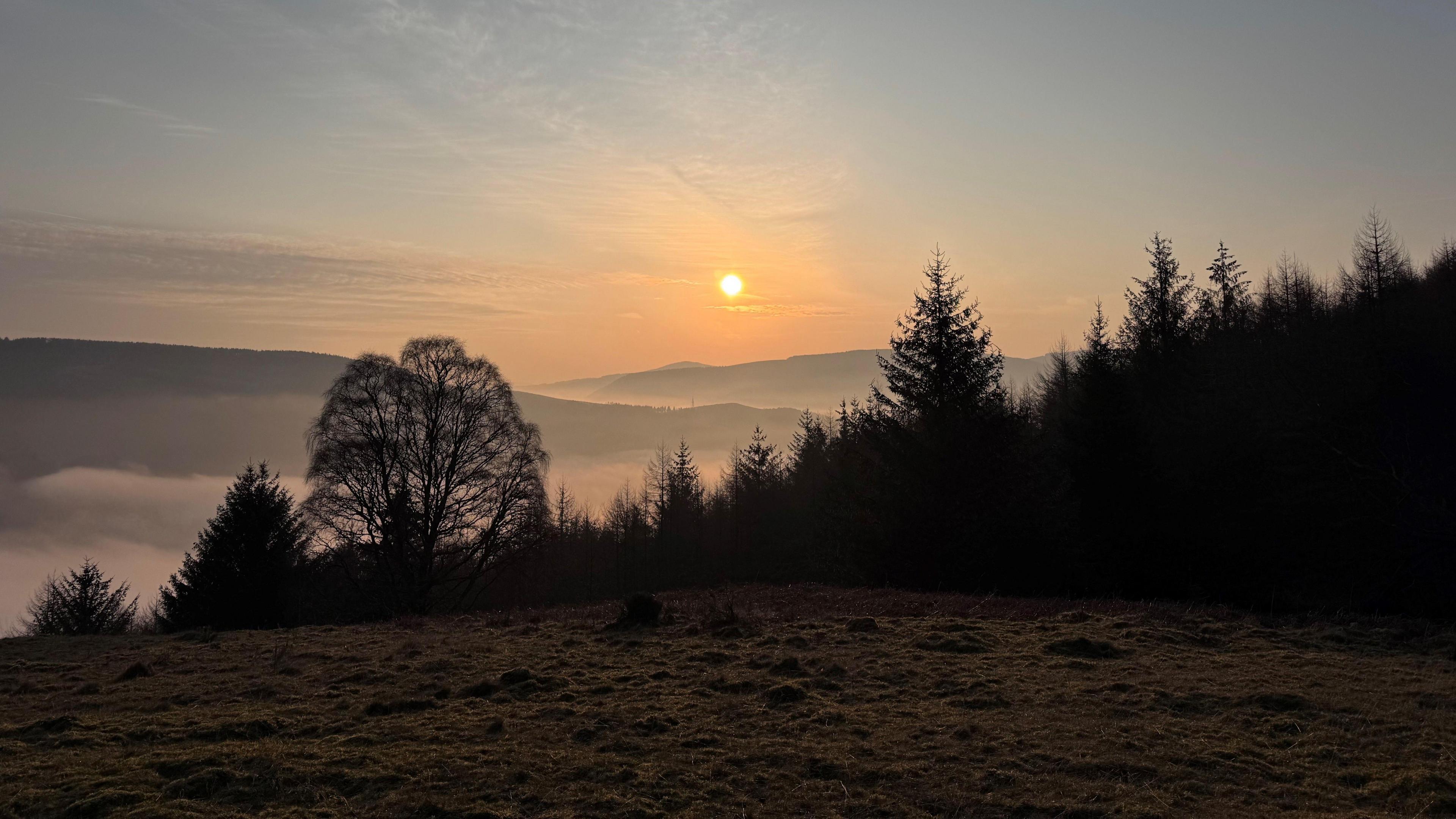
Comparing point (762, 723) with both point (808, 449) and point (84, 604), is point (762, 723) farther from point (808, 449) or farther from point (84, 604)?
point (808, 449)

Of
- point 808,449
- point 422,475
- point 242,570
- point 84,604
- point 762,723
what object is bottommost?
point 84,604

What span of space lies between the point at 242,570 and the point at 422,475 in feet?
35.3

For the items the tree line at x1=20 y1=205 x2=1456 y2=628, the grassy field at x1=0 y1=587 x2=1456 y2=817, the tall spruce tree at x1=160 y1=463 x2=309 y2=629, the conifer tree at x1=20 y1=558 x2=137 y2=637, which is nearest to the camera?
the grassy field at x1=0 y1=587 x2=1456 y2=817

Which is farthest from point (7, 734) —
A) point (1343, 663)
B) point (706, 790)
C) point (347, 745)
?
point (1343, 663)

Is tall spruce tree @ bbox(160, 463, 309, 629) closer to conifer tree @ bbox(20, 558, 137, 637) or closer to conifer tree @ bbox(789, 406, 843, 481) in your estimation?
conifer tree @ bbox(20, 558, 137, 637)

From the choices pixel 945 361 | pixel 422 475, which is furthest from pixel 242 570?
pixel 945 361

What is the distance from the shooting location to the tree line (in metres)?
29.5

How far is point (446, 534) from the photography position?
104 ft

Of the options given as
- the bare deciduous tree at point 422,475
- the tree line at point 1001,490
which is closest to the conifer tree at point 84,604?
the tree line at point 1001,490

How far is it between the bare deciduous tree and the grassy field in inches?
531

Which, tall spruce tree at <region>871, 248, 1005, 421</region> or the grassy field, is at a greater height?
tall spruce tree at <region>871, 248, 1005, 421</region>

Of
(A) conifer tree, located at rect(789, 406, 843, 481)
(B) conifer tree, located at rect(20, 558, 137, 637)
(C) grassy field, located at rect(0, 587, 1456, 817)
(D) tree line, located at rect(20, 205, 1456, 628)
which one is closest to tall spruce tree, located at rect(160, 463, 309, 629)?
(D) tree line, located at rect(20, 205, 1456, 628)

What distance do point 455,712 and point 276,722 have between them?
6.93 feet

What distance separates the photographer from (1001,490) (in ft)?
96.7
